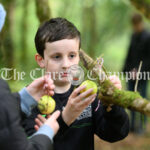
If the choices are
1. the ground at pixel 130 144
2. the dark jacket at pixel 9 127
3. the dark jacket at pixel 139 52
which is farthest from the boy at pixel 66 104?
the dark jacket at pixel 139 52

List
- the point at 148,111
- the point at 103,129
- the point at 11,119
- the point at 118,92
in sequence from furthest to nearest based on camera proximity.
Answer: the point at 103,129 < the point at 118,92 < the point at 148,111 < the point at 11,119

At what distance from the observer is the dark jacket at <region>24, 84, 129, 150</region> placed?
2244 mm

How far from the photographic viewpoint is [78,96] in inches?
74.4

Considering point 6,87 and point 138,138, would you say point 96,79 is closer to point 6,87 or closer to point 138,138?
point 6,87

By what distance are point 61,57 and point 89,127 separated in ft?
2.30

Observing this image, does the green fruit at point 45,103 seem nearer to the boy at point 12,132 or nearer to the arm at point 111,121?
the boy at point 12,132

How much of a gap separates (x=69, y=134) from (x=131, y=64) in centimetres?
489

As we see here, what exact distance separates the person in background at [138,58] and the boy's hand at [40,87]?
184 inches

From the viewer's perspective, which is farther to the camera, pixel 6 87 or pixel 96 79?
pixel 96 79

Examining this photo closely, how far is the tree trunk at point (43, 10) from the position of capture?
12.4 feet

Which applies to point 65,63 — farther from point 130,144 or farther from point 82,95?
point 130,144

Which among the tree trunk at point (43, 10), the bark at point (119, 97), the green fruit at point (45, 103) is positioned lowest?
the green fruit at point (45, 103)

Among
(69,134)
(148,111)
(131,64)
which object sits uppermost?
(148,111)

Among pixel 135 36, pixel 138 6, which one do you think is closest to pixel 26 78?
pixel 138 6
